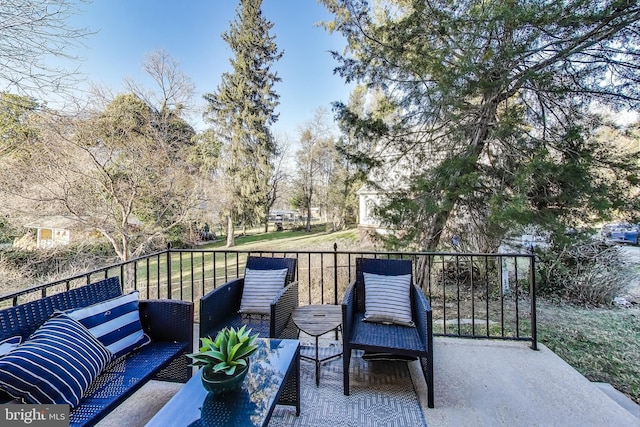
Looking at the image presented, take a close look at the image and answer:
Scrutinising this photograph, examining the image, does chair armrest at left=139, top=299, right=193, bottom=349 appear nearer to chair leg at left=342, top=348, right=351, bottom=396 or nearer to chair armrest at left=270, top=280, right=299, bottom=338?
chair armrest at left=270, top=280, right=299, bottom=338

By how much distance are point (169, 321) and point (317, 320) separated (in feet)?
3.71

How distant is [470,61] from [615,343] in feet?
12.9

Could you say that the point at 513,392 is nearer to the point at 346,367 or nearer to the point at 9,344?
the point at 346,367

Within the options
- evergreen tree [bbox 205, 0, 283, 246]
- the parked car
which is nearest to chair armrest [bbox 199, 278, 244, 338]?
the parked car

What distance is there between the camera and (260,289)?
2.79 metres

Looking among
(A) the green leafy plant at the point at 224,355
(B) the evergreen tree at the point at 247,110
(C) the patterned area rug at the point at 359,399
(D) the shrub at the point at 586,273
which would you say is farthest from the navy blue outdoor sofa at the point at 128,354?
(B) the evergreen tree at the point at 247,110

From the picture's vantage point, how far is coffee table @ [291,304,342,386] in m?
2.26

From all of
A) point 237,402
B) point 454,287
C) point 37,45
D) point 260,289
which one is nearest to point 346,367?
point 237,402

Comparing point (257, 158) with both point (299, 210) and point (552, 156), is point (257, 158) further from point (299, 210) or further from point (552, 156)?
point (552, 156)

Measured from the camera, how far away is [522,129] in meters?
3.91

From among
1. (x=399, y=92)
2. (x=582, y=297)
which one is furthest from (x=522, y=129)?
(x=582, y=297)

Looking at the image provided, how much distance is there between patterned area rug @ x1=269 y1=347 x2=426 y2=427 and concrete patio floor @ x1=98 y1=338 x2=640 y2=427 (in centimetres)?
12

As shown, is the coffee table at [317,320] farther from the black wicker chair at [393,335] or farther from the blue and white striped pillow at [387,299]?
the blue and white striped pillow at [387,299]

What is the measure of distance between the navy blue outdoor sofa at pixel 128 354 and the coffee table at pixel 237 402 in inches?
14.9
